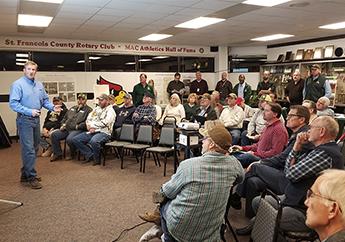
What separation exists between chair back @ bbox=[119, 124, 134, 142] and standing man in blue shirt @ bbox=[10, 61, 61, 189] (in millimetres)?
1729

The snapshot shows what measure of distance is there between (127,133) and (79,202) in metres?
2.08

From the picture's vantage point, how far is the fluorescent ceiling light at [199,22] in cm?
616

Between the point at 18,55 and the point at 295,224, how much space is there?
8071 millimetres

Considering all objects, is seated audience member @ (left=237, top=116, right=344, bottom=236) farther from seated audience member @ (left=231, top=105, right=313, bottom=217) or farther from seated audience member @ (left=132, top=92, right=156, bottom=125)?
seated audience member @ (left=132, top=92, right=156, bottom=125)

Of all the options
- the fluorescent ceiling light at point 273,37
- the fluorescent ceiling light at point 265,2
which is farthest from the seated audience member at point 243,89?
the fluorescent ceiling light at point 265,2

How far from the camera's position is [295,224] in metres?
2.14

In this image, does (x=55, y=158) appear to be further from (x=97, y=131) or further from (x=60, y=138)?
(x=97, y=131)

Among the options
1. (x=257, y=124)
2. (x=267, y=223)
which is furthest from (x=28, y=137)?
(x=257, y=124)

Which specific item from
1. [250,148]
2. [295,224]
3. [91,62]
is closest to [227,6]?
[250,148]

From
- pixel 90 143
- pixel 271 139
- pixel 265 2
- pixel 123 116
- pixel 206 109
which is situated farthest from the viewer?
pixel 123 116

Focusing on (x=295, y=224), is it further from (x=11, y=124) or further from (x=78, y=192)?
(x=11, y=124)

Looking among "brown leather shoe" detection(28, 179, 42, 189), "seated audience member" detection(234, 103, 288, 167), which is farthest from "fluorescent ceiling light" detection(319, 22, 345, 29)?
"brown leather shoe" detection(28, 179, 42, 189)

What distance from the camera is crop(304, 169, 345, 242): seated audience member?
1.07 meters

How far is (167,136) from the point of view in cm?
521
